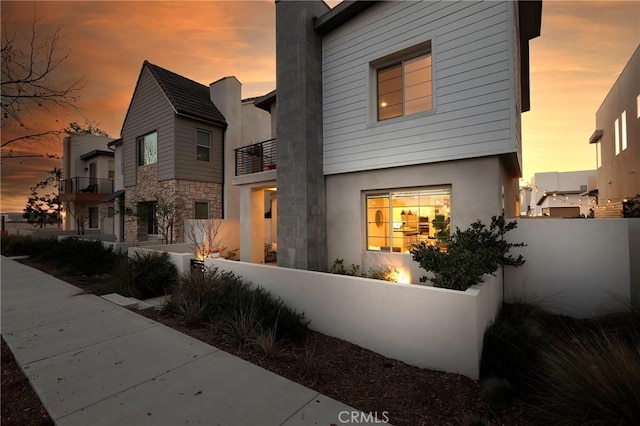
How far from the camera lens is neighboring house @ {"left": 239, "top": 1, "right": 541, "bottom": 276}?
5805mm

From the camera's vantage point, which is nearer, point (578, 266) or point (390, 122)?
point (578, 266)

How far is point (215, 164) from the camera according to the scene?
14.6 m

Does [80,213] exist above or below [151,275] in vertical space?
above

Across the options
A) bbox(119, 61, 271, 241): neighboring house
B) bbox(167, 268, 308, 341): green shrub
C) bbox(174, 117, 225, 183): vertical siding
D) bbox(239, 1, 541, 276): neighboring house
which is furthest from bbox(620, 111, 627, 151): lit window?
bbox(174, 117, 225, 183): vertical siding

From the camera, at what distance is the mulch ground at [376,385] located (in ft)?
10.0

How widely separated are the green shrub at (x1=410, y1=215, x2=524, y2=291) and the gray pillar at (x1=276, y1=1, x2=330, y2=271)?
123 inches

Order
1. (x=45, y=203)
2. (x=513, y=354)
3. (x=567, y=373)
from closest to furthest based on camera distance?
(x=567, y=373)
(x=513, y=354)
(x=45, y=203)

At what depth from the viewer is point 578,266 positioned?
18.7 ft

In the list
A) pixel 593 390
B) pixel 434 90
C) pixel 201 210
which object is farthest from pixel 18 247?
pixel 593 390

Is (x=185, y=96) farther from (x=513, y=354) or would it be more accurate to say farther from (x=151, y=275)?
(x=513, y=354)

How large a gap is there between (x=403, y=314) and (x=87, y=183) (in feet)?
86.1

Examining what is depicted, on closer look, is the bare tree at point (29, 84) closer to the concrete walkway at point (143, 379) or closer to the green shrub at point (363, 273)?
the concrete walkway at point (143, 379)

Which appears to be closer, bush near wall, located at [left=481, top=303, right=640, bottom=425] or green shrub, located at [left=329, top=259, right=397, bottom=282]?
bush near wall, located at [left=481, top=303, right=640, bottom=425]

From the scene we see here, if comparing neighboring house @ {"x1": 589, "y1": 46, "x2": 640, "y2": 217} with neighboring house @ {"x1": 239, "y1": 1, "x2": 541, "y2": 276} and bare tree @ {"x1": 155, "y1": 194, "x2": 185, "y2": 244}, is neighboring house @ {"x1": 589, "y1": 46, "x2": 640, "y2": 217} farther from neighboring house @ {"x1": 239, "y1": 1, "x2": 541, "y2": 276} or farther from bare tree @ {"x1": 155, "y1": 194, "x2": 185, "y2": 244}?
bare tree @ {"x1": 155, "y1": 194, "x2": 185, "y2": 244}
